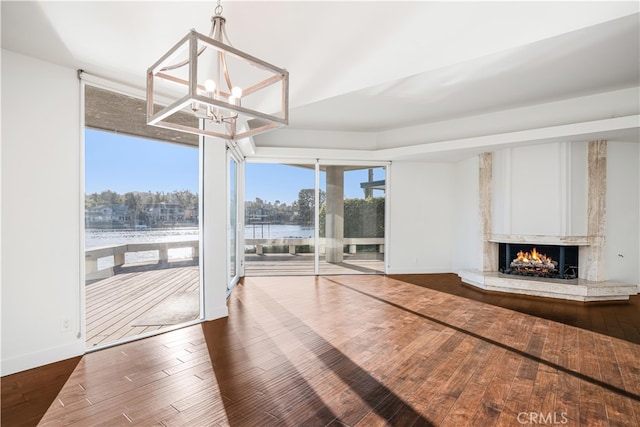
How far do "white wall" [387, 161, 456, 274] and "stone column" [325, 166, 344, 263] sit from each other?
1.10 metres

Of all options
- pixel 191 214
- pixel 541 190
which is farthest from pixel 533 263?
pixel 191 214

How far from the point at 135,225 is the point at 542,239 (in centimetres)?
623

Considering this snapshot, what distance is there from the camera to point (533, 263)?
249 inches

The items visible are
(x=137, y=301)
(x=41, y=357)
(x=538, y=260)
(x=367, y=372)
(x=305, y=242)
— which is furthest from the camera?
(x=305, y=242)

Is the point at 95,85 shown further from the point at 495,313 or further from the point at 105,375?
the point at 495,313

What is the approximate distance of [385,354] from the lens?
3221 mm

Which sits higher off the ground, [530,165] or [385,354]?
[530,165]

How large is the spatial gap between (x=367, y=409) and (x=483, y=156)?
5766 mm

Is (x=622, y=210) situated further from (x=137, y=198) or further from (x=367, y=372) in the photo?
(x=137, y=198)

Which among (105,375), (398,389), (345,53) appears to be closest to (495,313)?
(398,389)

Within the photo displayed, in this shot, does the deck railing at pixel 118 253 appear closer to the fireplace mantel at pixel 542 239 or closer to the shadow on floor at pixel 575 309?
the shadow on floor at pixel 575 309

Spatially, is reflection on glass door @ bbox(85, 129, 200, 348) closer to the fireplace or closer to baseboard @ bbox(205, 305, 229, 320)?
baseboard @ bbox(205, 305, 229, 320)

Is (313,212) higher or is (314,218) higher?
(313,212)

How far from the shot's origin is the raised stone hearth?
532 cm
